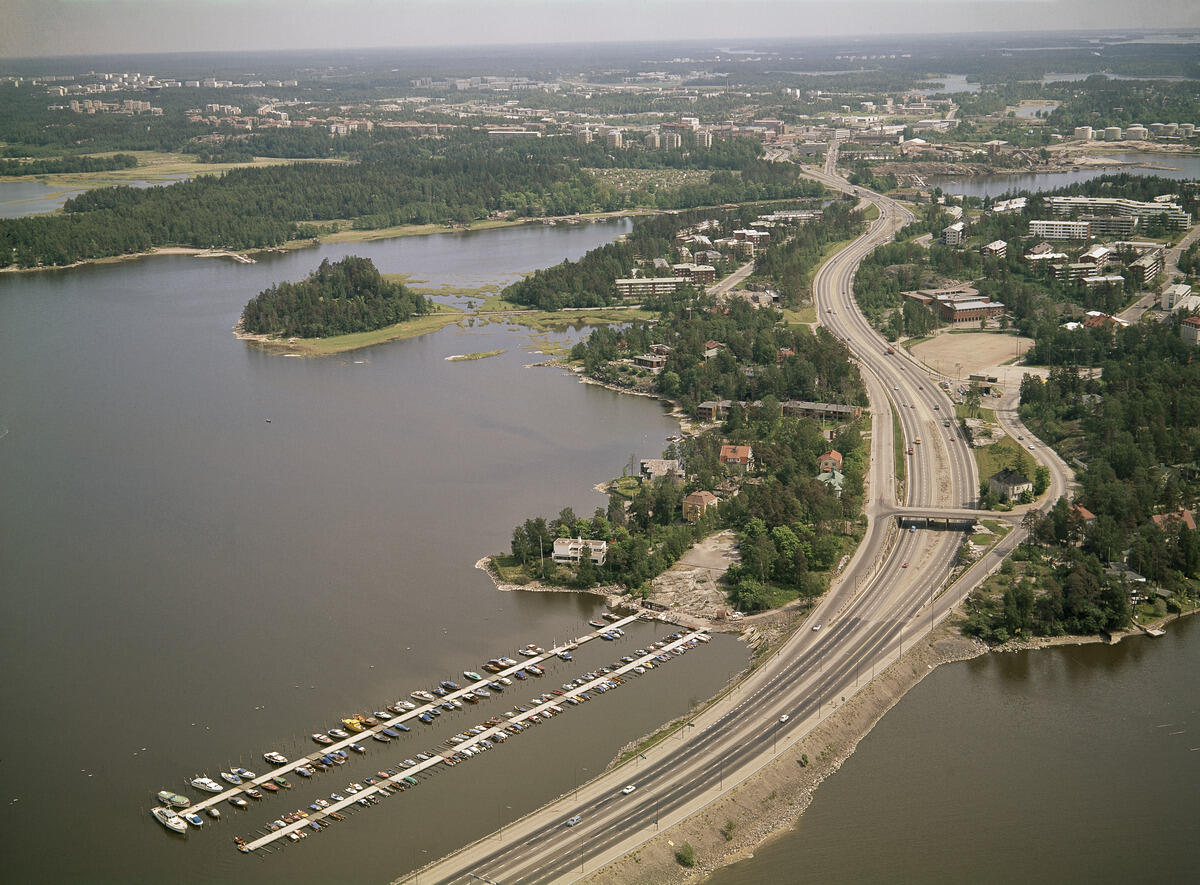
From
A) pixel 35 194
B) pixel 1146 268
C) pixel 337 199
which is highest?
pixel 35 194

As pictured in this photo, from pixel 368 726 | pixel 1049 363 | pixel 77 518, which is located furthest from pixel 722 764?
pixel 1049 363

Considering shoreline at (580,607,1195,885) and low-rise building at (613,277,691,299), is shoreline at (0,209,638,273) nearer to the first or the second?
low-rise building at (613,277,691,299)

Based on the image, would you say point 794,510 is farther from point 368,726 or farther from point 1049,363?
point 1049,363

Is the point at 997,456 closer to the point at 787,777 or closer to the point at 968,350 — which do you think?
the point at 968,350

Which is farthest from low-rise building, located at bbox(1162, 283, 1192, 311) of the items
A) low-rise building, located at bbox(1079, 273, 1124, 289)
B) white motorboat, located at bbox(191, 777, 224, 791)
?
white motorboat, located at bbox(191, 777, 224, 791)

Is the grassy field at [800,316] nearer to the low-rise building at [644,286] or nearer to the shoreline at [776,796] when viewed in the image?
the low-rise building at [644,286]

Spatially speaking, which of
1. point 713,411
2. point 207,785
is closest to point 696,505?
point 713,411

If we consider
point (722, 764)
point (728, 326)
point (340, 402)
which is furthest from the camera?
point (728, 326)
